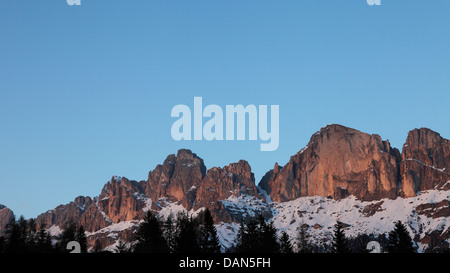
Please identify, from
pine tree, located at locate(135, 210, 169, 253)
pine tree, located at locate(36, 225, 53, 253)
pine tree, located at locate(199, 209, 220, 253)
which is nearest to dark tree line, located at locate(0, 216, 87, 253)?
pine tree, located at locate(36, 225, 53, 253)

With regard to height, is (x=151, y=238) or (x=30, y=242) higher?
(x=30, y=242)

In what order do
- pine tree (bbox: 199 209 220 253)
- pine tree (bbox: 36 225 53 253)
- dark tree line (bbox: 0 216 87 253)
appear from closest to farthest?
pine tree (bbox: 199 209 220 253)
dark tree line (bbox: 0 216 87 253)
pine tree (bbox: 36 225 53 253)

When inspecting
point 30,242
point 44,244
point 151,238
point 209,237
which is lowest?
point 151,238

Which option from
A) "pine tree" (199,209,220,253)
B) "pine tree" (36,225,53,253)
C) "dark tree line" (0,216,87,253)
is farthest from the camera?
"pine tree" (36,225,53,253)

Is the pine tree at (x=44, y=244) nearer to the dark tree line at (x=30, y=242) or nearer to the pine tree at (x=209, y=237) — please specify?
the dark tree line at (x=30, y=242)

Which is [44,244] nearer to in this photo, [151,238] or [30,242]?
[30,242]

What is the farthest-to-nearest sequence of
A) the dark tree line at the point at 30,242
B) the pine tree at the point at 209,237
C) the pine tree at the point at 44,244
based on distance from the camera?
1. the pine tree at the point at 44,244
2. the dark tree line at the point at 30,242
3. the pine tree at the point at 209,237

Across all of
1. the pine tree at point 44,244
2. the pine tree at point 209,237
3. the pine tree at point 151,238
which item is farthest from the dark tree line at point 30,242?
the pine tree at point 209,237

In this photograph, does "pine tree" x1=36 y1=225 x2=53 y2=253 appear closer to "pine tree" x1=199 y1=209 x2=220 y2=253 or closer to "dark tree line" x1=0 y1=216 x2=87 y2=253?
"dark tree line" x1=0 y1=216 x2=87 y2=253

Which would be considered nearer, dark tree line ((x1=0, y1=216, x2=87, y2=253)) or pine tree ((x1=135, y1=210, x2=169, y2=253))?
pine tree ((x1=135, y1=210, x2=169, y2=253))

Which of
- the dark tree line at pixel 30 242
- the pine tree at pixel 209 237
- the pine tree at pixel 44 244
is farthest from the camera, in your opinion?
the pine tree at pixel 44 244

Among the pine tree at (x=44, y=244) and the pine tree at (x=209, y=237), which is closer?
the pine tree at (x=209, y=237)

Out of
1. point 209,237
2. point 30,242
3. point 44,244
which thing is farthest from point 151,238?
point 30,242
